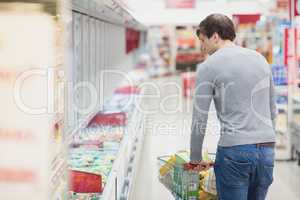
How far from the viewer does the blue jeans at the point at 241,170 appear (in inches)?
114

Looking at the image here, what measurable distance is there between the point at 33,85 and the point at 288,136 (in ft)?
19.4

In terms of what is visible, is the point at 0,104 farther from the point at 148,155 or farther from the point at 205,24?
the point at 148,155

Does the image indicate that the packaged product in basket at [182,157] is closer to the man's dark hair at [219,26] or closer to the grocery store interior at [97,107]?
the grocery store interior at [97,107]

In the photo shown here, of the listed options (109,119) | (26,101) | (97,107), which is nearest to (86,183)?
(26,101)

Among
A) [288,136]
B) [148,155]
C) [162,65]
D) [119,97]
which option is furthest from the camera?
[162,65]

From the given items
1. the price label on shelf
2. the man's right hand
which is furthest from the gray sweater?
the price label on shelf

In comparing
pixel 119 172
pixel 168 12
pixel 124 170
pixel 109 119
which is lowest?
pixel 124 170

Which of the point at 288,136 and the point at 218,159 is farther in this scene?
the point at 288,136

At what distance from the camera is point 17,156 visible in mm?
1817

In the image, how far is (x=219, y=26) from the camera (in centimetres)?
296

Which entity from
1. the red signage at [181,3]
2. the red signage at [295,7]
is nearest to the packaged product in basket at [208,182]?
the red signage at [295,7]

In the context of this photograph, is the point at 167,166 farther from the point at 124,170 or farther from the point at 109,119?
the point at 109,119

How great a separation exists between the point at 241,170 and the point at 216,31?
0.86 metres

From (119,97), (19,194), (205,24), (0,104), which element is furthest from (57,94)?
(119,97)
